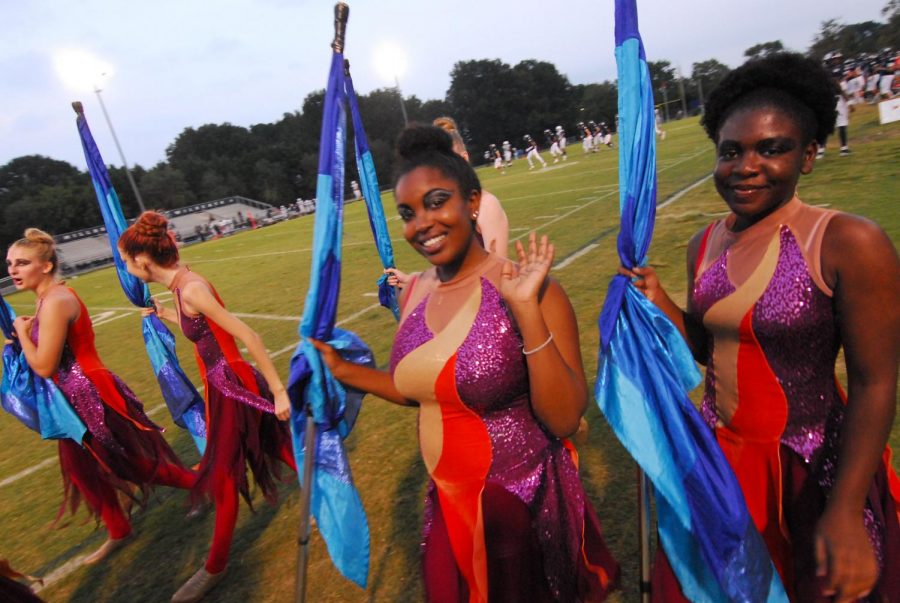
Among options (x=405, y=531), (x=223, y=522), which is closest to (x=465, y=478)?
(x=405, y=531)

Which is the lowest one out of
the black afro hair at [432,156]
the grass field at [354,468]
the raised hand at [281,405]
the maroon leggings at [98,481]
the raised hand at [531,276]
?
the grass field at [354,468]

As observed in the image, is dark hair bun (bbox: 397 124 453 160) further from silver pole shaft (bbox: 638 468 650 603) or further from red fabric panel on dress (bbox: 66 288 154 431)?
red fabric panel on dress (bbox: 66 288 154 431)

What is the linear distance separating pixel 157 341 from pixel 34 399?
87cm

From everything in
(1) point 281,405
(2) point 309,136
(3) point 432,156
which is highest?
(2) point 309,136

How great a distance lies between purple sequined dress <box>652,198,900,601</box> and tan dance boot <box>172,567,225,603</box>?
2990mm

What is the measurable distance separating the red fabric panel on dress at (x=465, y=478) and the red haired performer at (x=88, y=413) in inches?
111

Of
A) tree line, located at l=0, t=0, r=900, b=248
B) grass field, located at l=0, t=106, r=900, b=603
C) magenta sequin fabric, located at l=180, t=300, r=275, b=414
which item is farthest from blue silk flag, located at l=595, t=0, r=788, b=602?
tree line, located at l=0, t=0, r=900, b=248

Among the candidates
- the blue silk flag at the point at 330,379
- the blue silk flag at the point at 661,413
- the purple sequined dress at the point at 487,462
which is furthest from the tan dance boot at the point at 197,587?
the blue silk flag at the point at 661,413

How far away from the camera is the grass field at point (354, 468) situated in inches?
125

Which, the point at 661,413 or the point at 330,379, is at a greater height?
the point at 330,379

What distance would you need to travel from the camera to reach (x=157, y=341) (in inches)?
169

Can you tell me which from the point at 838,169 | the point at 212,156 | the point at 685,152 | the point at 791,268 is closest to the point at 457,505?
the point at 791,268

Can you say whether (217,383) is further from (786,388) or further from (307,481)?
(786,388)

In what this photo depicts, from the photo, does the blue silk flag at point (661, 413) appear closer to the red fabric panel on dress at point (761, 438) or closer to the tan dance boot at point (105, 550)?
the red fabric panel on dress at point (761, 438)
